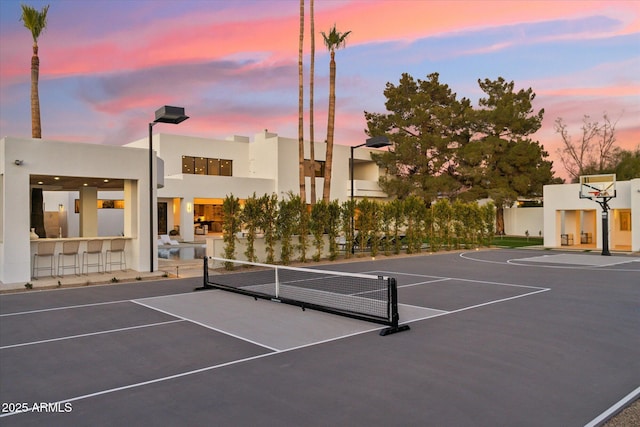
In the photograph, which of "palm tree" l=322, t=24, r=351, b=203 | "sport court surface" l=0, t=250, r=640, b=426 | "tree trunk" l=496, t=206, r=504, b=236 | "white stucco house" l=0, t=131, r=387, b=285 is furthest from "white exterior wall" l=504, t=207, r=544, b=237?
"sport court surface" l=0, t=250, r=640, b=426

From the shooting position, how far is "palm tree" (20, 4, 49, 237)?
19.6m

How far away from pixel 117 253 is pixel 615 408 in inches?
633

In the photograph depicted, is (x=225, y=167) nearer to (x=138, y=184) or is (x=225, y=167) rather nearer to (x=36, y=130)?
(x=36, y=130)

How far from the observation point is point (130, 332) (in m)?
8.30

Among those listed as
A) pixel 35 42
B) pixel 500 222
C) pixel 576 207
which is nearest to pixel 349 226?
pixel 35 42

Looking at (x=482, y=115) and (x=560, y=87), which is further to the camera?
(x=482, y=115)

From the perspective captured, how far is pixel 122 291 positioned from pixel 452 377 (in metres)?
10.1

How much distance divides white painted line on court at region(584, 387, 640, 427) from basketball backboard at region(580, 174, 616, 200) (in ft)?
75.9

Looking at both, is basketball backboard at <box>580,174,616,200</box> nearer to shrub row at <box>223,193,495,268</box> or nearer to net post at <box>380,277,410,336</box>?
shrub row at <box>223,193,495,268</box>

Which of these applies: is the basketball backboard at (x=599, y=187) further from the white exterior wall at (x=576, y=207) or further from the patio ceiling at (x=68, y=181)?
the patio ceiling at (x=68, y=181)

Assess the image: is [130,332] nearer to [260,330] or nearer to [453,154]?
[260,330]

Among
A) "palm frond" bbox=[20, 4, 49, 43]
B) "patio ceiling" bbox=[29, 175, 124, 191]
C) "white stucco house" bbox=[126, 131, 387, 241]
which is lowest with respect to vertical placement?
"patio ceiling" bbox=[29, 175, 124, 191]

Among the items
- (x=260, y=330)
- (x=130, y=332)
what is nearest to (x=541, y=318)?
(x=260, y=330)

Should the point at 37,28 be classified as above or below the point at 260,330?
above
